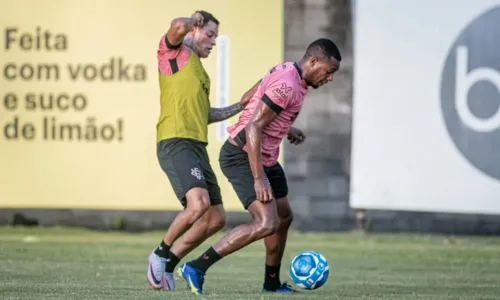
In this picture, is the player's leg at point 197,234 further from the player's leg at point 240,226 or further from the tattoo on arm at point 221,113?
the tattoo on arm at point 221,113

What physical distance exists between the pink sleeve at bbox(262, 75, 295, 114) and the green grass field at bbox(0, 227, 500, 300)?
149cm

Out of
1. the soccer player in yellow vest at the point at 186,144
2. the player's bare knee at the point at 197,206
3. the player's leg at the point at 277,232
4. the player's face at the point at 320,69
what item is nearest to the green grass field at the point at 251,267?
the player's leg at the point at 277,232

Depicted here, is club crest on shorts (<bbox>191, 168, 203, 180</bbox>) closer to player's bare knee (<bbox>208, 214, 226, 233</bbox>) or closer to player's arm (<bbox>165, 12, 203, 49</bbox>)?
player's bare knee (<bbox>208, 214, 226, 233</bbox>)

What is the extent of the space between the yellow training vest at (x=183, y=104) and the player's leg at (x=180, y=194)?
0.37 ft

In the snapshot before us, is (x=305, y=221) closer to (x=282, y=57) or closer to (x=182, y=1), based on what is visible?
(x=282, y=57)

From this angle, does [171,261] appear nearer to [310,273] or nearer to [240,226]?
[240,226]

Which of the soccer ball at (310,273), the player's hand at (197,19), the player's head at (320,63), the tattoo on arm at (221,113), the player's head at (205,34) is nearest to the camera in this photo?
the player's head at (320,63)

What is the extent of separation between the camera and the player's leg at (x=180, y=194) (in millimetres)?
10000

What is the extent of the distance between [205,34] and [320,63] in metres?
1.27

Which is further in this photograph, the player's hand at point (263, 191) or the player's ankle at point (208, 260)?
the player's ankle at point (208, 260)

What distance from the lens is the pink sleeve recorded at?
31.6ft

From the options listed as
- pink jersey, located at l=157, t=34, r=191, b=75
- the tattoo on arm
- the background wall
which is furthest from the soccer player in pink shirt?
the background wall

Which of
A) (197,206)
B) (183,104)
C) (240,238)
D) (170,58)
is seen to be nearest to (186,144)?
(183,104)

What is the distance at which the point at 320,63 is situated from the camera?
983 centimetres
